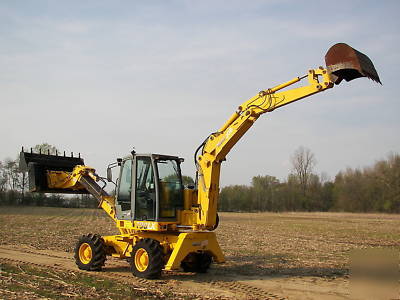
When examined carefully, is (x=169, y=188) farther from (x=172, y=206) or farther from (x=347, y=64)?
(x=347, y=64)

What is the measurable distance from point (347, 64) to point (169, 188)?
18.5 ft

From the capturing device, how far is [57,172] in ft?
50.4

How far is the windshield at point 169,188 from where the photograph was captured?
40.4ft

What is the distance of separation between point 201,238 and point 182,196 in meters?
1.35

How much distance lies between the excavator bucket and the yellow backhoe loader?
30 centimetres

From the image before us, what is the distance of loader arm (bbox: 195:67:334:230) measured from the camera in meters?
11.6

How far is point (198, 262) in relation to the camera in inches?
508

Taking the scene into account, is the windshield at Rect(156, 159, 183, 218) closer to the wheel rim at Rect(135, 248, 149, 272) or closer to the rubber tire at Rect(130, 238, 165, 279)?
the rubber tire at Rect(130, 238, 165, 279)

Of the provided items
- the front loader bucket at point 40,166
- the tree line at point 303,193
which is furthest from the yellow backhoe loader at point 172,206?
the tree line at point 303,193

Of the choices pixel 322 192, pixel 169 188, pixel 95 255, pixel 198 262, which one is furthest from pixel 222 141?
pixel 322 192

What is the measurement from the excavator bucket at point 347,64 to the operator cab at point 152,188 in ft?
16.7

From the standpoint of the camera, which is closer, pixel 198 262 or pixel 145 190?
pixel 145 190

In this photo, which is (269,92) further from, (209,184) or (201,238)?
(201,238)

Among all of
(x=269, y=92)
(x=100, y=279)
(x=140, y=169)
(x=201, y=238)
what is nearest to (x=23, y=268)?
(x=100, y=279)
